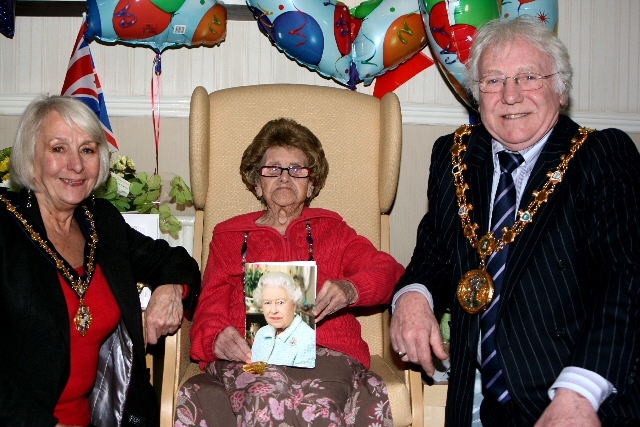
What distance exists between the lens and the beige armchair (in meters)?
2.74

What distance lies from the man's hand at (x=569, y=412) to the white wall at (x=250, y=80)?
2120 mm

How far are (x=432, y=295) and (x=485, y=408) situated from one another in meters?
0.33

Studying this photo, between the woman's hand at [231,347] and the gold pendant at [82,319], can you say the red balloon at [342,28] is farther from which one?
the gold pendant at [82,319]

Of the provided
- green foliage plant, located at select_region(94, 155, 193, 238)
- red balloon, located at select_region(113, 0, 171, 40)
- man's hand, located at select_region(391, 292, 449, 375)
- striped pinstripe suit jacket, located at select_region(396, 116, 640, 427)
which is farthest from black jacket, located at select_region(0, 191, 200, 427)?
red balloon, located at select_region(113, 0, 171, 40)

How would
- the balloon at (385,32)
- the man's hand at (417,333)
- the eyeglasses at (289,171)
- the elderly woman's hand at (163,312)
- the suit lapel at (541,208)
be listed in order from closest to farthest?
the suit lapel at (541,208), the man's hand at (417,333), the elderly woman's hand at (163,312), the eyeglasses at (289,171), the balloon at (385,32)

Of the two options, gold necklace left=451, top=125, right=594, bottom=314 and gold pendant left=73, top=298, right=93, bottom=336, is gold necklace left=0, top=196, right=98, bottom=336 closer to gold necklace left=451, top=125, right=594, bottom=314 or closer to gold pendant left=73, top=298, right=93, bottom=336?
gold pendant left=73, top=298, right=93, bottom=336

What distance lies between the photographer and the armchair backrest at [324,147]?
2752 millimetres

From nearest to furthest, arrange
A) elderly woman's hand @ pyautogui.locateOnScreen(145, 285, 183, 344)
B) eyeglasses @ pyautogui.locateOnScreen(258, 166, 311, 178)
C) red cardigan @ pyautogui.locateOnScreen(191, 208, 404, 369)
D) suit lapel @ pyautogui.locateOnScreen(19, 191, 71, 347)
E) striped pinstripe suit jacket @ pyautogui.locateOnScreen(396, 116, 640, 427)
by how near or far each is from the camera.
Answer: striped pinstripe suit jacket @ pyautogui.locateOnScreen(396, 116, 640, 427)
suit lapel @ pyautogui.locateOnScreen(19, 191, 71, 347)
elderly woman's hand @ pyautogui.locateOnScreen(145, 285, 183, 344)
red cardigan @ pyautogui.locateOnScreen(191, 208, 404, 369)
eyeglasses @ pyautogui.locateOnScreen(258, 166, 311, 178)

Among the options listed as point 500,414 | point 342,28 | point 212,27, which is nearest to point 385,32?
point 342,28

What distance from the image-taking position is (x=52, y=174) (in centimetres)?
216

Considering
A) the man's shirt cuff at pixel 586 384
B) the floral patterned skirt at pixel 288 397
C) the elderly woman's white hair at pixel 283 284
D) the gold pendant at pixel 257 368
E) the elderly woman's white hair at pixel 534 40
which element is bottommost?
the floral patterned skirt at pixel 288 397

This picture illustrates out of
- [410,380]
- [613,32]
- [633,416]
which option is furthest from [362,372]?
[613,32]

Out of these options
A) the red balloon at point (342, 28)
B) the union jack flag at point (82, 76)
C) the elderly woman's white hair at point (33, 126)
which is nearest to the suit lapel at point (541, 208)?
the elderly woman's white hair at point (33, 126)

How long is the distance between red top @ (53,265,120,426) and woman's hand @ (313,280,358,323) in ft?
1.98
